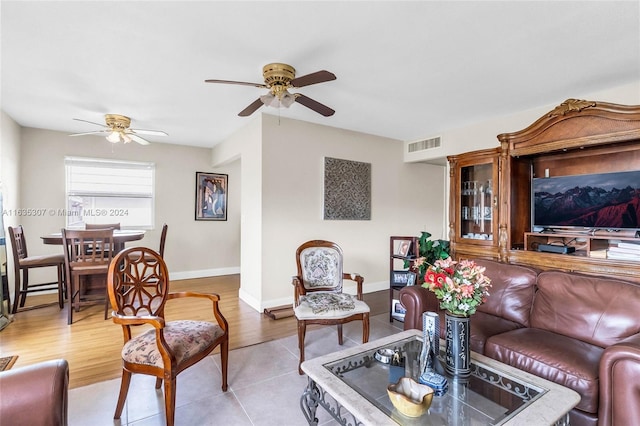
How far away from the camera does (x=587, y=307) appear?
2.10 meters

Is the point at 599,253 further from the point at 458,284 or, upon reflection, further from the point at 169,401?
the point at 169,401

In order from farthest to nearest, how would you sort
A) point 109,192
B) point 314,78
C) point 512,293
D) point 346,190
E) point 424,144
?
point 109,192 < point 424,144 < point 346,190 < point 512,293 < point 314,78

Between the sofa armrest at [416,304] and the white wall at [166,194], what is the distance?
4296mm

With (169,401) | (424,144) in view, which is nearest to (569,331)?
(169,401)

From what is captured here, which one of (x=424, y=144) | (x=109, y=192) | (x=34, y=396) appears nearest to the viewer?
(x=34, y=396)

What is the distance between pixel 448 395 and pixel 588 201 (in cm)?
261

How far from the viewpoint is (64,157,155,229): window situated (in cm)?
483

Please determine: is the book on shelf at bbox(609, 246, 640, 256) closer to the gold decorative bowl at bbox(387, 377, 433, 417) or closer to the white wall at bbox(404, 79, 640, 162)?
the white wall at bbox(404, 79, 640, 162)

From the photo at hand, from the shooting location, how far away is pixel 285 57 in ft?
7.93

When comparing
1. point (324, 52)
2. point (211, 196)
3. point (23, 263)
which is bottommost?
point (23, 263)

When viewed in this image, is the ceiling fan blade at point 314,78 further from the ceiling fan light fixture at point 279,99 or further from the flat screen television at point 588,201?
the flat screen television at point 588,201

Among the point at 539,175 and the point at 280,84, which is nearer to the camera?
the point at 280,84

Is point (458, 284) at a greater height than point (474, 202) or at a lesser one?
lesser

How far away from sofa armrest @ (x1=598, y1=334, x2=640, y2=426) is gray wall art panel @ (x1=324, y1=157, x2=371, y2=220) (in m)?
3.22
